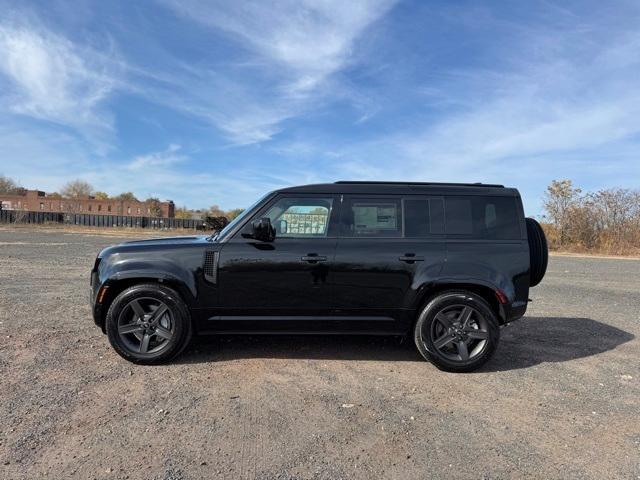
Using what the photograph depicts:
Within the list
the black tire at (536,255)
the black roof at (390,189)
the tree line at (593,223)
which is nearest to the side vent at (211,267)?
the black roof at (390,189)

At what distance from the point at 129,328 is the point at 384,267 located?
9.09 feet

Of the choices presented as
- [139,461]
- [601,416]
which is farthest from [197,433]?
[601,416]

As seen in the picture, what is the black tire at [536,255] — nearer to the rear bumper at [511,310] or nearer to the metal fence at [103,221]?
the rear bumper at [511,310]

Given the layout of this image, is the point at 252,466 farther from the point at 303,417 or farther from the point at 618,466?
the point at 618,466

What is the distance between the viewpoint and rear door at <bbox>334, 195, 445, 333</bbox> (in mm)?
4742

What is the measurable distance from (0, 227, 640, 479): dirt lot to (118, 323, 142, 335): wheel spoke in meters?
0.37

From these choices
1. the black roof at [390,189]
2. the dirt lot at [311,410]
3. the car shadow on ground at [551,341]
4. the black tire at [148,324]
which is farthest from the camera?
the car shadow on ground at [551,341]

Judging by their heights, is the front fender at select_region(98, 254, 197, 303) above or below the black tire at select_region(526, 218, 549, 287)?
below

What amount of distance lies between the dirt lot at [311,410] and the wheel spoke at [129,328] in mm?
365

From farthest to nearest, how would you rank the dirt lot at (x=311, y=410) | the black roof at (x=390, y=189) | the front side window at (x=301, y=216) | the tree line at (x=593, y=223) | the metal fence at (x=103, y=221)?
1. the metal fence at (x=103, y=221)
2. the tree line at (x=593, y=223)
3. the black roof at (x=390, y=189)
4. the front side window at (x=301, y=216)
5. the dirt lot at (x=311, y=410)

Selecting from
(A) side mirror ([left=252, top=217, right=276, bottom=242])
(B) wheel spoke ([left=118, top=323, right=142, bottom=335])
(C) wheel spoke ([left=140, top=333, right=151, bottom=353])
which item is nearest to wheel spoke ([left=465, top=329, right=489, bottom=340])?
(A) side mirror ([left=252, top=217, right=276, bottom=242])

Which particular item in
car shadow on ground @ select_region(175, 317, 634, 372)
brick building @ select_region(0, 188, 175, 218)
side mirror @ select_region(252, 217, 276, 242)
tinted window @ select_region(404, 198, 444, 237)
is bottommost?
car shadow on ground @ select_region(175, 317, 634, 372)

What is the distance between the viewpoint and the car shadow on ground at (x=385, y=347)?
5.09 m

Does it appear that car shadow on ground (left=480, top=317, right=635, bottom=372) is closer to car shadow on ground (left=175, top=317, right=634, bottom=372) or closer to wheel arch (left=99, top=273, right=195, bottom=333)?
car shadow on ground (left=175, top=317, right=634, bottom=372)
